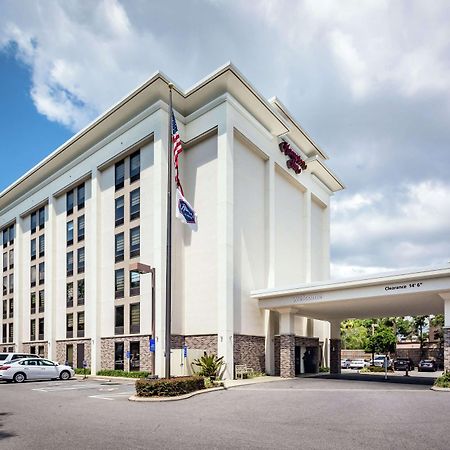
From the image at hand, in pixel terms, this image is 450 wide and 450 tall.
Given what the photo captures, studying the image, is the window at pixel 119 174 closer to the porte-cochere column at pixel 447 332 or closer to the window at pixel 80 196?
the window at pixel 80 196

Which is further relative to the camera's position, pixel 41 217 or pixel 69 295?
pixel 41 217

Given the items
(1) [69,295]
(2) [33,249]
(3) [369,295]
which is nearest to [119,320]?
(1) [69,295]

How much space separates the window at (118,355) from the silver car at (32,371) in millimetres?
3501

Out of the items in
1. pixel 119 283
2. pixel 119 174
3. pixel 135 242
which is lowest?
pixel 119 283

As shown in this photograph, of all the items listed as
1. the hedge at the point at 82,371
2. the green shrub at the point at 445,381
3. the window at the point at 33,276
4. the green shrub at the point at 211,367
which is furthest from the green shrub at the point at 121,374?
the green shrub at the point at 445,381

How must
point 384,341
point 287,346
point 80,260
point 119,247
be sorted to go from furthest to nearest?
point 384,341, point 80,260, point 119,247, point 287,346

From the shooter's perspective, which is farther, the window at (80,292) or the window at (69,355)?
the window at (69,355)

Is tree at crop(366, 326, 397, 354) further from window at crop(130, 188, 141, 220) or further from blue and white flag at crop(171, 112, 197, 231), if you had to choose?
blue and white flag at crop(171, 112, 197, 231)

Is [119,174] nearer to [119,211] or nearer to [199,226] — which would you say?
[119,211]

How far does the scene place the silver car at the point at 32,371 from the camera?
26.7 meters

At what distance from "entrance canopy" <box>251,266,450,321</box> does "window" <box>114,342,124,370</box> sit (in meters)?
10.2

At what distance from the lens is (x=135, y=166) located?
34562mm

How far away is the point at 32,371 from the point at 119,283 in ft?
28.2

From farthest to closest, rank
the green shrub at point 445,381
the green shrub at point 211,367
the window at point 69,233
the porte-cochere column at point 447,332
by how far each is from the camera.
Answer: the window at point 69,233 → the green shrub at point 211,367 → the porte-cochere column at point 447,332 → the green shrub at point 445,381
